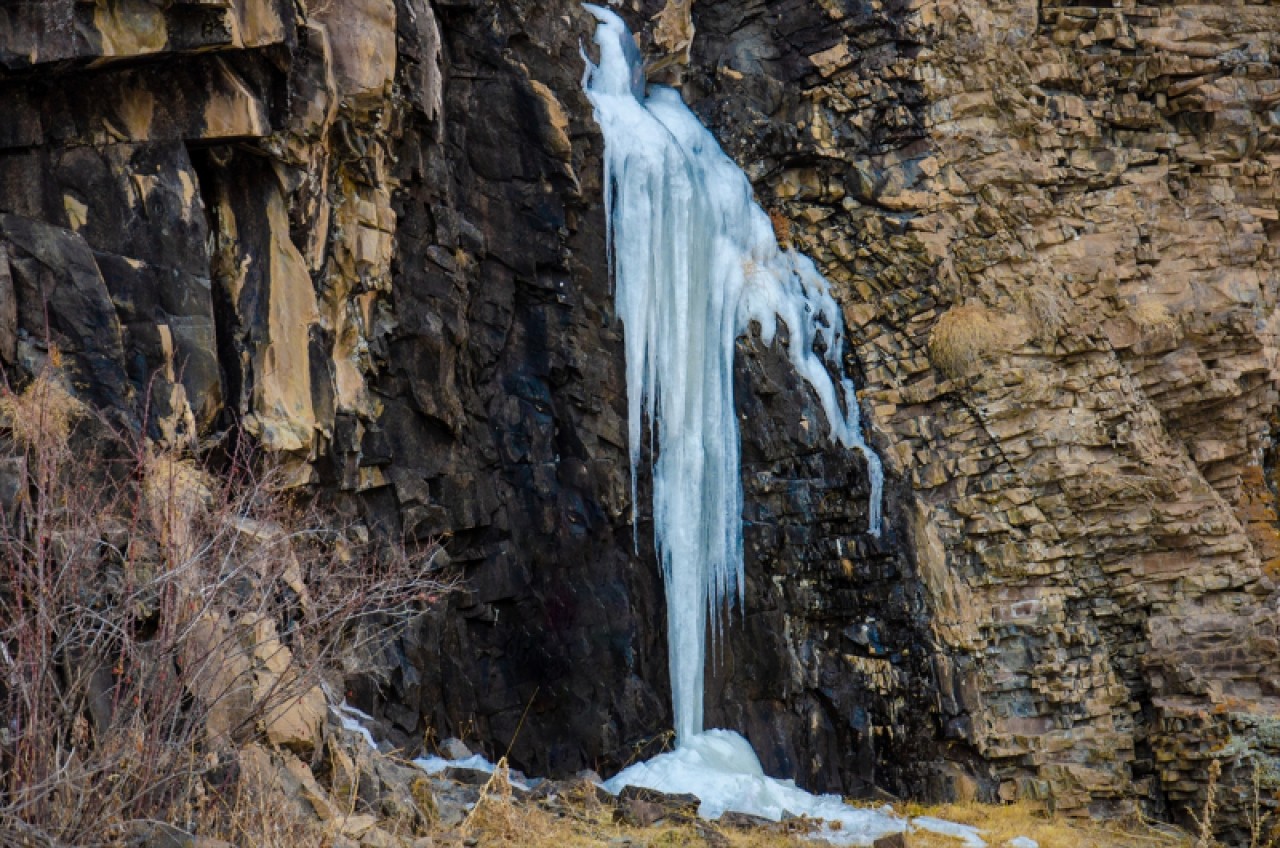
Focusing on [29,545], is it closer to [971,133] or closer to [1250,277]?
[971,133]

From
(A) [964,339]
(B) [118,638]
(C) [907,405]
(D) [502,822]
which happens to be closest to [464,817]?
(D) [502,822]

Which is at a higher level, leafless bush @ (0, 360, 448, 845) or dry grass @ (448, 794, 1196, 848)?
leafless bush @ (0, 360, 448, 845)

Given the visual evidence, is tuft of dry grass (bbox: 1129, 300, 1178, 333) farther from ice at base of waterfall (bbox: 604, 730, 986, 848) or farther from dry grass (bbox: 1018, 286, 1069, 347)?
ice at base of waterfall (bbox: 604, 730, 986, 848)

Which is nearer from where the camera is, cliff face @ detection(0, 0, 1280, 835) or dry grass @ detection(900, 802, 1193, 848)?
dry grass @ detection(900, 802, 1193, 848)

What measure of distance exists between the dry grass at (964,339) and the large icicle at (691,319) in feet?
3.83

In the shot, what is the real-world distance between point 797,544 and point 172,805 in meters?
9.21

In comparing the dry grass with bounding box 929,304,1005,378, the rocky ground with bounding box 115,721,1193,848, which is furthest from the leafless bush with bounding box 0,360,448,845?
the dry grass with bounding box 929,304,1005,378

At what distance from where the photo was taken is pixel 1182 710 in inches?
537

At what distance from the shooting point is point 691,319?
48.9 feet

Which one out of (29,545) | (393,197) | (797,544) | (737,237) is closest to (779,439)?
(797,544)

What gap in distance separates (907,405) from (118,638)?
398 inches

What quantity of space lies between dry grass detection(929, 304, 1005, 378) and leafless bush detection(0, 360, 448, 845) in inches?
338

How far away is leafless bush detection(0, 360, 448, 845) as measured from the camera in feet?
20.4

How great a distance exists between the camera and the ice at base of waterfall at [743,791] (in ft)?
38.6
